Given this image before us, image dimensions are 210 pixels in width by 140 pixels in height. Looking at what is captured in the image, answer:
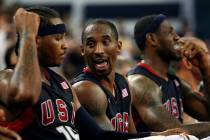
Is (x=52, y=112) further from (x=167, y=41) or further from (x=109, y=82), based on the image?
(x=167, y=41)

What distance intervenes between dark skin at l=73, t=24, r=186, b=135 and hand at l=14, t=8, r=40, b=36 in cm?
115

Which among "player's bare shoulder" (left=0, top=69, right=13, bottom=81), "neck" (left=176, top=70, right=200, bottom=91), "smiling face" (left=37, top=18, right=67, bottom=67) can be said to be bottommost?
"neck" (left=176, top=70, right=200, bottom=91)

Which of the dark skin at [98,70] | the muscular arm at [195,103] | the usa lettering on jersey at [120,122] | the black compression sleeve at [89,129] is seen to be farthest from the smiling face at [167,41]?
the black compression sleeve at [89,129]

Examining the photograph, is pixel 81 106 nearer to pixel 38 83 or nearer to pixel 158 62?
pixel 38 83

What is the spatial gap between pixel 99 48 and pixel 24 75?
150cm

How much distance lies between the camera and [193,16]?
18781mm

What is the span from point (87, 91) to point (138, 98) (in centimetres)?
70

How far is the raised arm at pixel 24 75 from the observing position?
4535 millimetres

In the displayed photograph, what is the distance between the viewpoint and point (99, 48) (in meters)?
5.96

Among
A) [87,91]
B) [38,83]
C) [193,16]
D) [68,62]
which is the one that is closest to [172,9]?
[193,16]

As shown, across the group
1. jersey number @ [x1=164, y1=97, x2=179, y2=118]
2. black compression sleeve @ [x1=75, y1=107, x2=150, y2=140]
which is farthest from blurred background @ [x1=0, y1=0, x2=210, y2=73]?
black compression sleeve @ [x1=75, y1=107, x2=150, y2=140]

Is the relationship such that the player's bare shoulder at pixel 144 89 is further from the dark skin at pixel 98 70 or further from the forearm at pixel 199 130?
the forearm at pixel 199 130

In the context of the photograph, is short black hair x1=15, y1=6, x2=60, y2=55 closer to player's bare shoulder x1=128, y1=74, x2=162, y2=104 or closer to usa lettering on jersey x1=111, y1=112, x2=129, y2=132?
usa lettering on jersey x1=111, y1=112, x2=129, y2=132

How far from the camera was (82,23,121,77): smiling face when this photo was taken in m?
5.96
